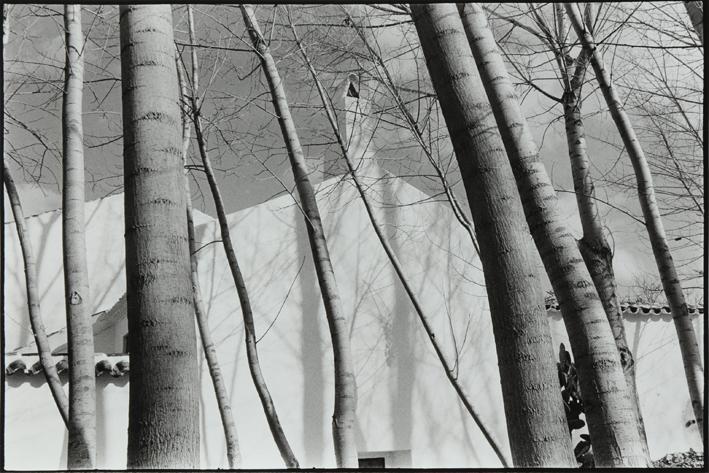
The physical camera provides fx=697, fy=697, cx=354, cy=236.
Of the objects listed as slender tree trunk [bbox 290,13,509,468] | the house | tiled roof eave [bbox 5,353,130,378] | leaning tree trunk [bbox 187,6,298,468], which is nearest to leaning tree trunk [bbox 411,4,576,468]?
the house

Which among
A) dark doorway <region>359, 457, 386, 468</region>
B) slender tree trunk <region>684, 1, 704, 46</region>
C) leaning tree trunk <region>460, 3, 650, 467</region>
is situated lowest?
dark doorway <region>359, 457, 386, 468</region>

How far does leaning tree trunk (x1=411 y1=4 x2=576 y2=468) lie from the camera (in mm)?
1688

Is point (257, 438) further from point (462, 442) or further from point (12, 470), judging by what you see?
point (12, 470)

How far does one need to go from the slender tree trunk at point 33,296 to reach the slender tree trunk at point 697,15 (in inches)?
105

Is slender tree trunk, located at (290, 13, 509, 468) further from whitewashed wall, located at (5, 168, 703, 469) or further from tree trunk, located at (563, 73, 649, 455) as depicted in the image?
tree trunk, located at (563, 73, 649, 455)

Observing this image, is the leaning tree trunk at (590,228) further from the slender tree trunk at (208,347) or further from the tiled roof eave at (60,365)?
the tiled roof eave at (60,365)

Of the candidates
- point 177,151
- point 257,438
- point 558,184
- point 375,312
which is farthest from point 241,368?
point 177,151

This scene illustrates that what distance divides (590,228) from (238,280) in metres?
1.75

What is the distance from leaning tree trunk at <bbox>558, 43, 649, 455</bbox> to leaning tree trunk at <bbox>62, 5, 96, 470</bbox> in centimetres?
206

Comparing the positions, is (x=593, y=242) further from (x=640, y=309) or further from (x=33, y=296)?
(x=33, y=296)

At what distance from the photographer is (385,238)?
3.91 m

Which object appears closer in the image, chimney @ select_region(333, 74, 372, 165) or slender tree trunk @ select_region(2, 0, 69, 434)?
slender tree trunk @ select_region(2, 0, 69, 434)

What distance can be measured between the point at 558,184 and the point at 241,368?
1.84 m

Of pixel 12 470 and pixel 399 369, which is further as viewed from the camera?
pixel 399 369
